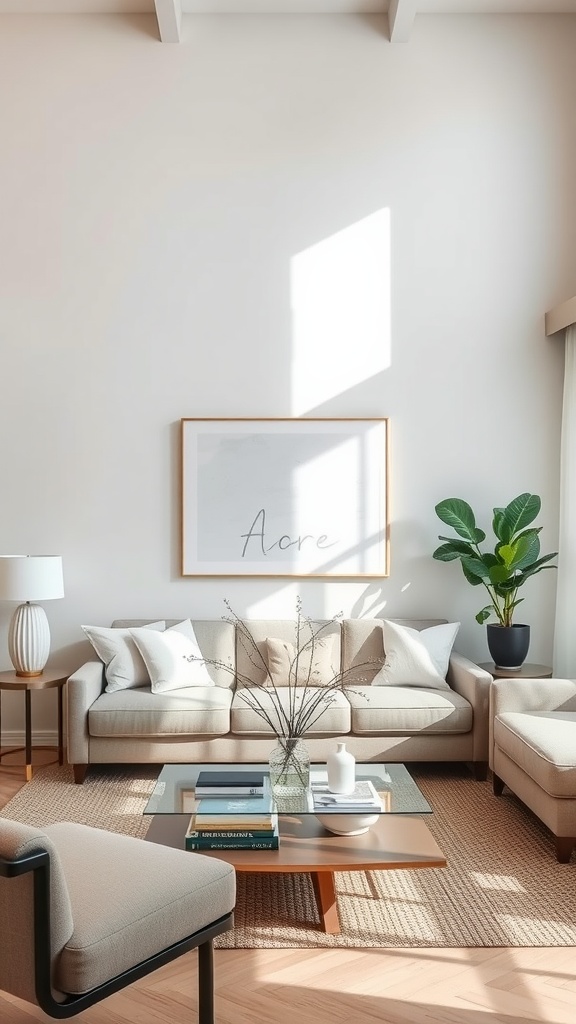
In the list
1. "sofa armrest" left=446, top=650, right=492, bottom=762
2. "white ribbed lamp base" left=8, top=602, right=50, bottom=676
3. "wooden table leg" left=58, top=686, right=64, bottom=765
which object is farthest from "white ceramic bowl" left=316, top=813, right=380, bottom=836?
"white ribbed lamp base" left=8, top=602, right=50, bottom=676

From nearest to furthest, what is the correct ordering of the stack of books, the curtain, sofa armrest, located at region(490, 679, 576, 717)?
1. the stack of books
2. sofa armrest, located at region(490, 679, 576, 717)
3. the curtain

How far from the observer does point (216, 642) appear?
5.06m

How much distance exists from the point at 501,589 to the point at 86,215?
3.22 m

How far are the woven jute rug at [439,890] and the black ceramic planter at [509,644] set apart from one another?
0.85m

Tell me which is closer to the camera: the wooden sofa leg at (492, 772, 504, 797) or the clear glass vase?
the clear glass vase

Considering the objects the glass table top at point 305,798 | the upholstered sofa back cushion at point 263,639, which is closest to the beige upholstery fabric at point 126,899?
the glass table top at point 305,798

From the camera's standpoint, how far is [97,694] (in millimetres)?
4648

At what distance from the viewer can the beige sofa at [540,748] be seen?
3.44m

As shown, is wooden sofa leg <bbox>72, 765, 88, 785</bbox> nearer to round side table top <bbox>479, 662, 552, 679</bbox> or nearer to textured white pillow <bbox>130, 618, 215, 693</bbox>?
textured white pillow <bbox>130, 618, 215, 693</bbox>

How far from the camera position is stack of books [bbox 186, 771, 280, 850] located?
2.95m

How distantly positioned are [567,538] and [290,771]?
2.60m

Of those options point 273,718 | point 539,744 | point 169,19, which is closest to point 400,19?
point 169,19

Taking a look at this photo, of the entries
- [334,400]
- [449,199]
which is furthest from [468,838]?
[449,199]

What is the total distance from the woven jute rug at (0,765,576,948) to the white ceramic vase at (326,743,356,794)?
15.3 inches
